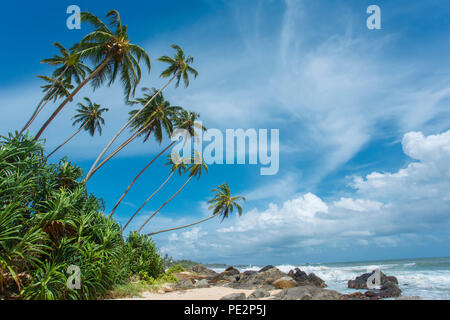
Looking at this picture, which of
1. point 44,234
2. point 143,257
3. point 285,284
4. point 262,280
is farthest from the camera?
point 262,280

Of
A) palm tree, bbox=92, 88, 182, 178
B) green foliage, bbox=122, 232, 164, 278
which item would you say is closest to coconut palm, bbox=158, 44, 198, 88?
palm tree, bbox=92, 88, 182, 178

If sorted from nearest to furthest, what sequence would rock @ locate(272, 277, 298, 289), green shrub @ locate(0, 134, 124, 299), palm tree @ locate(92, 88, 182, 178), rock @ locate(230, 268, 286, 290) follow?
green shrub @ locate(0, 134, 124, 299) → rock @ locate(272, 277, 298, 289) → rock @ locate(230, 268, 286, 290) → palm tree @ locate(92, 88, 182, 178)

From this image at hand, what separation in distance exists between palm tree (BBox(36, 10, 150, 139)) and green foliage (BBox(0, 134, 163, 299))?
883 cm

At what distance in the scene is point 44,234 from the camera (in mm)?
7539

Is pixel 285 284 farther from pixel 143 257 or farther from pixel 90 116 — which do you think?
pixel 90 116

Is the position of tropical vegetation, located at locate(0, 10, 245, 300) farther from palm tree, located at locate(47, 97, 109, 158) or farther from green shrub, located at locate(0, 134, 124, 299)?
palm tree, located at locate(47, 97, 109, 158)

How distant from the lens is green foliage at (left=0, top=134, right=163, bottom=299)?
6.85 meters

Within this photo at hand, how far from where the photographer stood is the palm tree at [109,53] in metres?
16.1

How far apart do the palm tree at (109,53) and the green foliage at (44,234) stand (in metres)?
8.83

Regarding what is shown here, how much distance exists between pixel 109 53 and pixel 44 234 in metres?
12.9

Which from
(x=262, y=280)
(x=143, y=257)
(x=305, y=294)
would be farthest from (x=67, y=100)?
(x=262, y=280)

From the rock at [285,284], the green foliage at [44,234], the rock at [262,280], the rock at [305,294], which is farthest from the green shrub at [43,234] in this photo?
the rock at [262,280]

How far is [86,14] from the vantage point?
16516mm
